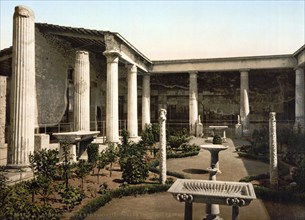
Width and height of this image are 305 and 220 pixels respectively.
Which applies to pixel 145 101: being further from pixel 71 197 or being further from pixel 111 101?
pixel 71 197

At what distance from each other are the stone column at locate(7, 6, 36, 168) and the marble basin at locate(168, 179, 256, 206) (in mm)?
5003

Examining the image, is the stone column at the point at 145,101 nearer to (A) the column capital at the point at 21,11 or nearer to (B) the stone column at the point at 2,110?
(B) the stone column at the point at 2,110

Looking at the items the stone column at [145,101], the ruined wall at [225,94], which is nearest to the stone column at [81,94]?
the stone column at [145,101]

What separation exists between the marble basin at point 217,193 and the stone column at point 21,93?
5.00 m

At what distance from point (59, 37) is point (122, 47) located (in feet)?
14.5

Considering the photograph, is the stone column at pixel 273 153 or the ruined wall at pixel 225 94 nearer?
the stone column at pixel 273 153

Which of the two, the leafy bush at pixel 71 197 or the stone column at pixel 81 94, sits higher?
the stone column at pixel 81 94

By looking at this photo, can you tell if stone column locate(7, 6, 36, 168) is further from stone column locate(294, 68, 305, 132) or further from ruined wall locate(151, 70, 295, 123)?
ruined wall locate(151, 70, 295, 123)

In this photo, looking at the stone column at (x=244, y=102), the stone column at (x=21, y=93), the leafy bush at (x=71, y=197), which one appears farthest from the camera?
the stone column at (x=244, y=102)

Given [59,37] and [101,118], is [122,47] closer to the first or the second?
[59,37]

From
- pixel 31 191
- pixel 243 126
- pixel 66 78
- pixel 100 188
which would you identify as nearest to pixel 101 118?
pixel 66 78

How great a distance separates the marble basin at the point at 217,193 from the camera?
513 centimetres

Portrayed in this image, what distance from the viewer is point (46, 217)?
5.55 metres

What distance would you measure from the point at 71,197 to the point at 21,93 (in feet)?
11.8
